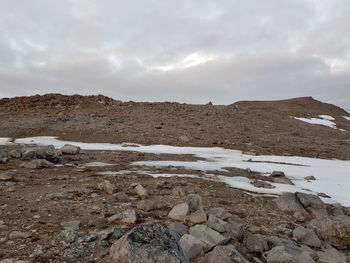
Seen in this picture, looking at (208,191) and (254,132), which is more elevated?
(254,132)

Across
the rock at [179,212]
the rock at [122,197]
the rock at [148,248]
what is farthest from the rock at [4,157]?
the rock at [148,248]

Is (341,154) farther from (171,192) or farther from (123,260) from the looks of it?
(123,260)

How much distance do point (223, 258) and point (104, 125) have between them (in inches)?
740

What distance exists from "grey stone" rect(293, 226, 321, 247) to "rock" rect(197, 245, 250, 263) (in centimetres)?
200

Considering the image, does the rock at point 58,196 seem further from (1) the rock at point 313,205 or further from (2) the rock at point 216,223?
(1) the rock at point 313,205

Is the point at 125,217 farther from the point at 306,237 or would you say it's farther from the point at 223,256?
the point at 306,237

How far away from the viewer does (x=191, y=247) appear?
199 inches

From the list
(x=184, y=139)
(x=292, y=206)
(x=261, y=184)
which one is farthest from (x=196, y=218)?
(x=184, y=139)

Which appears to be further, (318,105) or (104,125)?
(318,105)

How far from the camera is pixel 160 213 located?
22.6 feet

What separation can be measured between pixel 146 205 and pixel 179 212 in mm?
843

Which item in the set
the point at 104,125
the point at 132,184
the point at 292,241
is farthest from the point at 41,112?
the point at 292,241

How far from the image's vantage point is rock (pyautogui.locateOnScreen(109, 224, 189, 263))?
4094 millimetres

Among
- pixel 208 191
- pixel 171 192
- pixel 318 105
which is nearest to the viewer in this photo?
pixel 171 192
